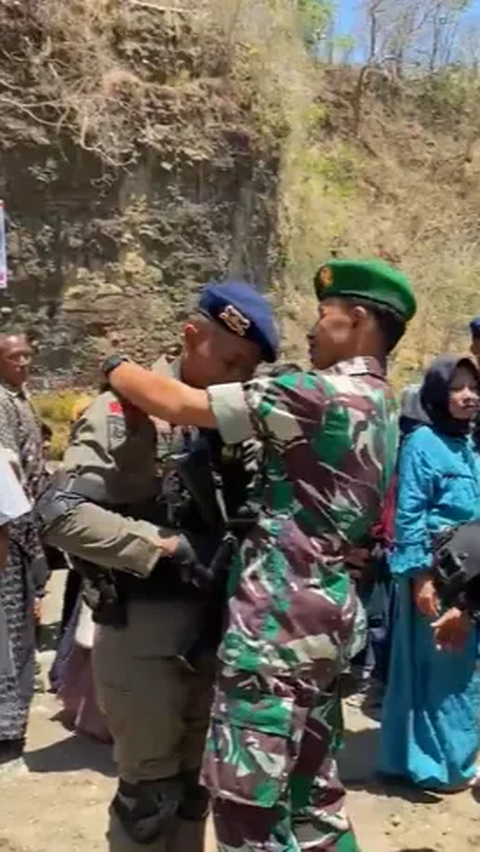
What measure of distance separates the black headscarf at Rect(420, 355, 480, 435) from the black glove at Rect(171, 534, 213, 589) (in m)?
1.77

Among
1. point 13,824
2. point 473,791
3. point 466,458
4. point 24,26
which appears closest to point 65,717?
point 13,824

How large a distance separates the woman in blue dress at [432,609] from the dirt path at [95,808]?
0.14 meters

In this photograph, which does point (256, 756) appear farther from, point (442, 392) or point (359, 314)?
point (442, 392)

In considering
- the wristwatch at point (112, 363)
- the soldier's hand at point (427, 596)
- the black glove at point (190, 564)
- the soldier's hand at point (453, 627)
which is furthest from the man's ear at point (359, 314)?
the soldier's hand at point (427, 596)

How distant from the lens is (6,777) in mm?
4340

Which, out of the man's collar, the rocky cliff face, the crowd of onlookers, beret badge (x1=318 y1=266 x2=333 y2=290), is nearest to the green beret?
beret badge (x1=318 y1=266 x2=333 y2=290)

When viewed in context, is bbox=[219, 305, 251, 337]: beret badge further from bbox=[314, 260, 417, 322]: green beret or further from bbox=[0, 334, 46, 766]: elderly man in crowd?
bbox=[0, 334, 46, 766]: elderly man in crowd

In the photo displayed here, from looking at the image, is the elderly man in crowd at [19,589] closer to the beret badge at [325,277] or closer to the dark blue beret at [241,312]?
the dark blue beret at [241,312]

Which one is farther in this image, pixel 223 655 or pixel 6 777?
pixel 6 777

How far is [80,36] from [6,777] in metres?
8.60

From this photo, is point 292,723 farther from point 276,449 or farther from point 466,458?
point 466,458

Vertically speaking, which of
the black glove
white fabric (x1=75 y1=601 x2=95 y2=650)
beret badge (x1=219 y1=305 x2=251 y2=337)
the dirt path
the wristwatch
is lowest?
the dirt path

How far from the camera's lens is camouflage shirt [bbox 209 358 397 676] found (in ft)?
8.22

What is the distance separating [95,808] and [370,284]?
2291 mm
